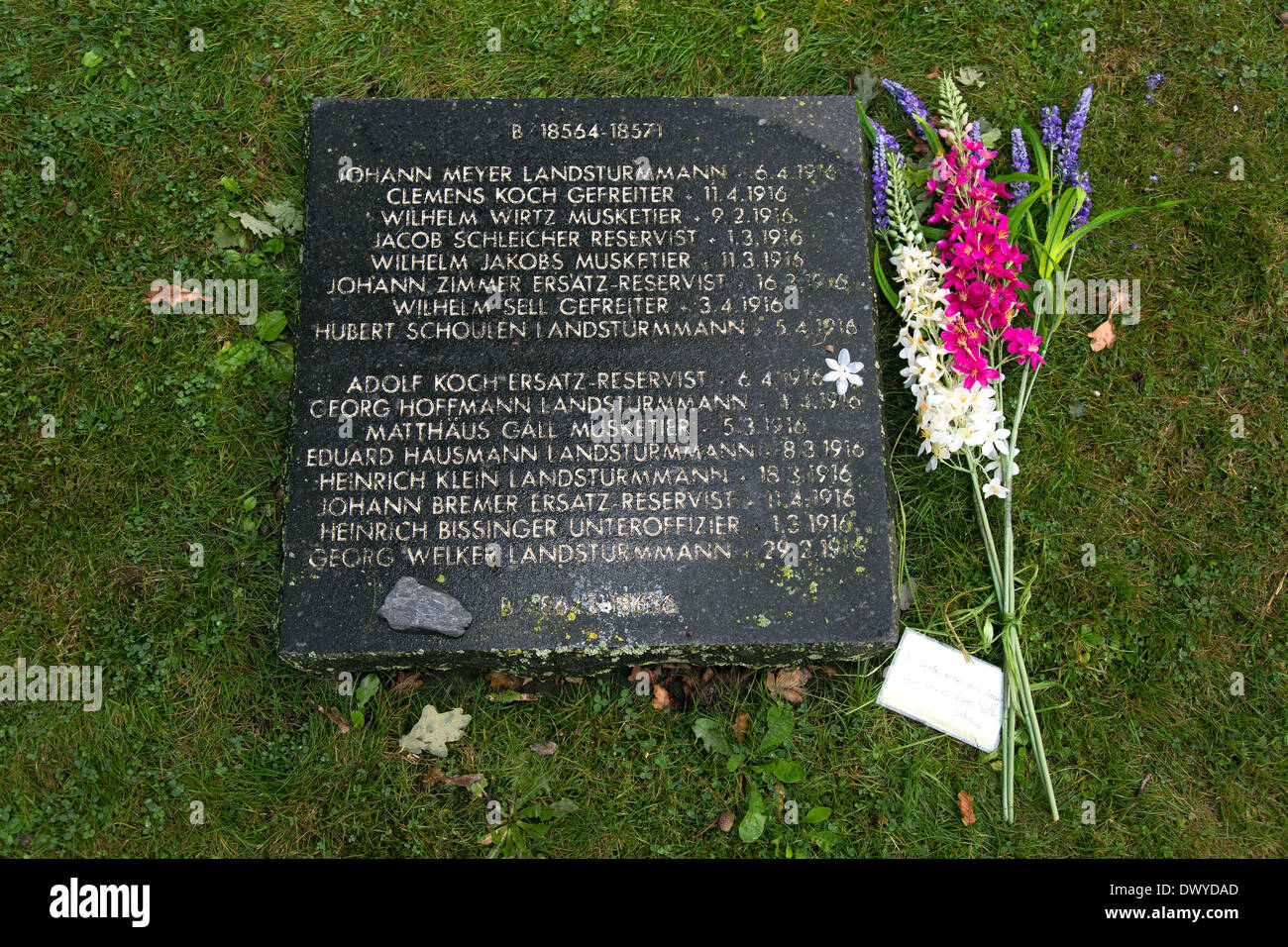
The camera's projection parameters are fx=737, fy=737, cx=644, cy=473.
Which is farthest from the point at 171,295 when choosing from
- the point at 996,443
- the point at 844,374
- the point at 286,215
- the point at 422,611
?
the point at 996,443

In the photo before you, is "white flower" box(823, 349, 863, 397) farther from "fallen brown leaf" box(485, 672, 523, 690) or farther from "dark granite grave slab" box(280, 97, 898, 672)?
"fallen brown leaf" box(485, 672, 523, 690)

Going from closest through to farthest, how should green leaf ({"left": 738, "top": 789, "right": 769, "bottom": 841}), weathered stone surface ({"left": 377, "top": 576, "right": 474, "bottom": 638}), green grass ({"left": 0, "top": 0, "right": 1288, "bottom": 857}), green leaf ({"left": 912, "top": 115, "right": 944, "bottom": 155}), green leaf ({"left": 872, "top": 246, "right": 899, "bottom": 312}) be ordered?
A: weathered stone surface ({"left": 377, "top": 576, "right": 474, "bottom": 638}), green leaf ({"left": 738, "top": 789, "right": 769, "bottom": 841}), green grass ({"left": 0, "top": 0, "right": 1288, "bottom": 857}), green leaf ({"left": 872, "top": 246, "right": 899, "bottom": 312}), green leaf ({"left": 912, "top": 115, "right": 944, "bottom": 155})

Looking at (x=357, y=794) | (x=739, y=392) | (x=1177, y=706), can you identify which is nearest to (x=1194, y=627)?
(x=1177, y=706)

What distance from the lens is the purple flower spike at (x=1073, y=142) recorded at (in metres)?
3.41

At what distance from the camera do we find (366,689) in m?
3.10

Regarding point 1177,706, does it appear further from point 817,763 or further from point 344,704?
point 344,704

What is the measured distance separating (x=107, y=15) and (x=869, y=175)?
3.77m

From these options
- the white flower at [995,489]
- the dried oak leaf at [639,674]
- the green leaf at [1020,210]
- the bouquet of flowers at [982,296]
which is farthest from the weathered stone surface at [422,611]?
the green leaf at [1020,210]

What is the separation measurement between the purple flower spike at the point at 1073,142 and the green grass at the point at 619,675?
0.73 feet

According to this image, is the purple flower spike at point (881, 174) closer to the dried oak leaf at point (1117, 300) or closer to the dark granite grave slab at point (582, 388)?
the dark granite grave slab at point (582, 388)

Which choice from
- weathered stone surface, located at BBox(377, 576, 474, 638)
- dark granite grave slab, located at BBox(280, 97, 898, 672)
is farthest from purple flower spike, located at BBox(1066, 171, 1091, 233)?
weathered stone surface, located at BBox(377, 576, 474, 638)

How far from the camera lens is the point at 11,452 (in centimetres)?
326

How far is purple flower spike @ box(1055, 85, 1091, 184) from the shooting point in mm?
3414

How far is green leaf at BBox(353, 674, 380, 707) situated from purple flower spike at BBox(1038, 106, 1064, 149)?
154 inches
